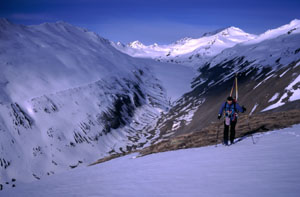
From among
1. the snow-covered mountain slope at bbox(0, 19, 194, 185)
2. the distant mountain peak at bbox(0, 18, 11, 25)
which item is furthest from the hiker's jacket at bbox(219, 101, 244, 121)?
the distant mountain peak at bbox(0, 18, 11, 25)

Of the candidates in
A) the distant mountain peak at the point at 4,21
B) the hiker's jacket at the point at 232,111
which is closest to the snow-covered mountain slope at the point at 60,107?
the distant mountain peak at the point at 4,21

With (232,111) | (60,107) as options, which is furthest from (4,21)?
(232,111)

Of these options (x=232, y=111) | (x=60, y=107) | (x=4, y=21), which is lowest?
(x=232, y=111)

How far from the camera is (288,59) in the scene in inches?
2205

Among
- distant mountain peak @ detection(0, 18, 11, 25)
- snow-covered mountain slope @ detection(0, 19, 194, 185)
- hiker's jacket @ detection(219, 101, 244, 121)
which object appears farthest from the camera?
distant mountain peak @ detection(0, 18, 11, 25)

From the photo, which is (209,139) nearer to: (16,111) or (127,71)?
(16,111)

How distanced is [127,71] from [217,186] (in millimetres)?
99445

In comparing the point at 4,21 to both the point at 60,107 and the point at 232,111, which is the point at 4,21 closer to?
the point at 60,107

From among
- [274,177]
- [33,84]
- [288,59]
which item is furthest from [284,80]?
[33,84]

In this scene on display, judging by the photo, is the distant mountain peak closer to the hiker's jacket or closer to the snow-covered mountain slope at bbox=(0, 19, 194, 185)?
the snow-covered mountain slope at bbox=(0, 19, 194, 185)

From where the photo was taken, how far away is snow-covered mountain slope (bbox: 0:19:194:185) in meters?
47.5

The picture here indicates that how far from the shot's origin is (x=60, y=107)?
60156 mm

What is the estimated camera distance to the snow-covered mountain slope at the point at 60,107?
47.5 m

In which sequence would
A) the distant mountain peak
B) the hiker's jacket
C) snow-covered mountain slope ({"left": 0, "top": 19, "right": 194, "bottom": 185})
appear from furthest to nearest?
1. the distant mountain peak
2. snow-covered mountain slope ({"left": 0, "top": 19, "right": 194, "bottom": 185})
3. the hiker's jacket
